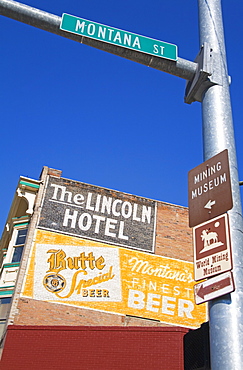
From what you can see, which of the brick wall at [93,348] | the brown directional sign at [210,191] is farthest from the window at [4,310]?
the brown directional sign at [210,191]

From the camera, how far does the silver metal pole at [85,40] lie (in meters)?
5.54

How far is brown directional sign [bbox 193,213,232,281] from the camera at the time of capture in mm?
3820

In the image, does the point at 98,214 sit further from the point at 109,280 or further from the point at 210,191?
the point at 210,191

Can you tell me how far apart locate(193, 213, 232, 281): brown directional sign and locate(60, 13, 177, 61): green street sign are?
253 cm

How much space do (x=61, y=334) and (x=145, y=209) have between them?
424 inches

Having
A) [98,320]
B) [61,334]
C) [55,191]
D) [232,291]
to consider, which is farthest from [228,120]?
[55,191]

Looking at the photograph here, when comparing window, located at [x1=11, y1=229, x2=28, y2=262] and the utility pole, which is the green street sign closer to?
the utility pole

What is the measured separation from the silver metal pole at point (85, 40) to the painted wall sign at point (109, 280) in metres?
17.3

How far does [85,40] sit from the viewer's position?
227 inches

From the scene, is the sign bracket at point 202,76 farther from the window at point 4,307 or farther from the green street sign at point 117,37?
the window at point 4,307

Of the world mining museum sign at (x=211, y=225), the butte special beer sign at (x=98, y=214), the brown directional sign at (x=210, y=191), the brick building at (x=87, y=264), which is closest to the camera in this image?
the world mining museum sign at (x=211, y=225)

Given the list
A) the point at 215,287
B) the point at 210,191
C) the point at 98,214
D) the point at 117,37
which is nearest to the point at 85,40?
the point at 117,37

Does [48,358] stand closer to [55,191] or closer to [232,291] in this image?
[55,191]

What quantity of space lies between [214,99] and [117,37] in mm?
1697
